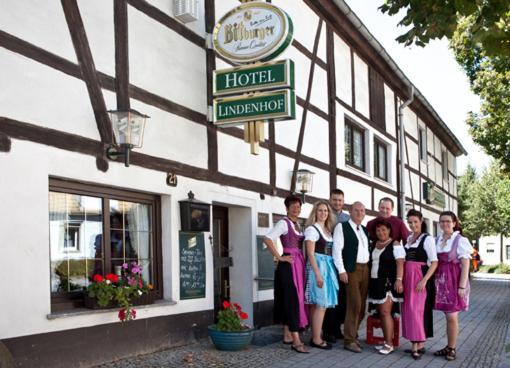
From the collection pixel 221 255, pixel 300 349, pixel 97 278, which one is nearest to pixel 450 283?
pixel 300 349

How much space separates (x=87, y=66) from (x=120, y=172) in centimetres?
106

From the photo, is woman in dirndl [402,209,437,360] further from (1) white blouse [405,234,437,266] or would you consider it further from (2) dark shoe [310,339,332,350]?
(2) dark shoe [310,339,332,350]

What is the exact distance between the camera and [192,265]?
Answer: 743cm

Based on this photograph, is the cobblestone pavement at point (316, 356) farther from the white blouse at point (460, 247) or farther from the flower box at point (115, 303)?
the white blouse at point (460, 247)

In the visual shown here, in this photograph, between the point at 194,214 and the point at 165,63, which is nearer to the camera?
the point at 165,63

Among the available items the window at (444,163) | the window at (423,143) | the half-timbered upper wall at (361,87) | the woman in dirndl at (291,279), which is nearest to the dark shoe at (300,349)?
the woman in dirndl at (291,279)

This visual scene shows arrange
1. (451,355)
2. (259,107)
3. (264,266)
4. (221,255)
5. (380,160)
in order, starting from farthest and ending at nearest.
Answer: (380,160) < (264,266) < (221,255) < (259,107) < (451,355)

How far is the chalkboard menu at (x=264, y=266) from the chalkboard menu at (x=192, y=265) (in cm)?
142

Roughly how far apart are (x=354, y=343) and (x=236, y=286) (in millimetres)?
2263

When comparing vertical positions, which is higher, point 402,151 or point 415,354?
point 402,151

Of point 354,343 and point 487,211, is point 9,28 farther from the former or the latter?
point 487,211

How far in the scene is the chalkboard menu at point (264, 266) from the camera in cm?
890

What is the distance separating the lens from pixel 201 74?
784 cm

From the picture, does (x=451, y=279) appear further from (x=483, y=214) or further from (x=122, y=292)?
(x=483, y=214)
